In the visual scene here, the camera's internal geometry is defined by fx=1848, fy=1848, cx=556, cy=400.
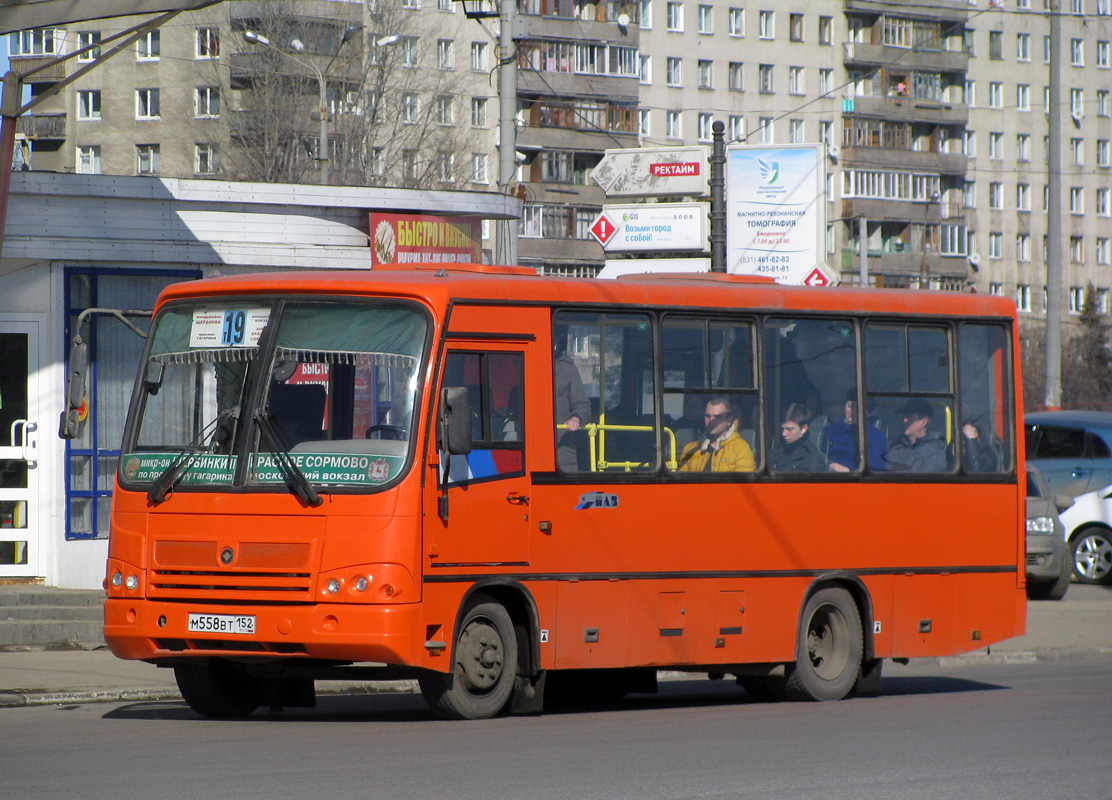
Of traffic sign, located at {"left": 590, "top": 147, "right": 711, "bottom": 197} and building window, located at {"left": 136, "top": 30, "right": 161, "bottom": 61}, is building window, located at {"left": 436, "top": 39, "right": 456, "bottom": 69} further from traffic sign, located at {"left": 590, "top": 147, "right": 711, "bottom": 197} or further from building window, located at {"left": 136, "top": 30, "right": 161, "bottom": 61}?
traffic sign, located at {"left": 590, "top": 147, "right": 711, "bottom": 197}

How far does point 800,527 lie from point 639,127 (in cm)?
7948

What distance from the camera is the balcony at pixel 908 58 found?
94438 mm

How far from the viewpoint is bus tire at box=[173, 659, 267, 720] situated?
11531mm

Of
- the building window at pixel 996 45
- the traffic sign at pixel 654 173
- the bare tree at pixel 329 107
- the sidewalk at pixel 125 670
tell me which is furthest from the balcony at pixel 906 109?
the sidewalk at pixel 125 670

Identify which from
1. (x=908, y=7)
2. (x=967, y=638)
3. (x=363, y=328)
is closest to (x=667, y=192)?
(x=967, y=638)

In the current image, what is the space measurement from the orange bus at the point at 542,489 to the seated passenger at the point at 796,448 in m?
0.02

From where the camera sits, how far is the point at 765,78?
315ft

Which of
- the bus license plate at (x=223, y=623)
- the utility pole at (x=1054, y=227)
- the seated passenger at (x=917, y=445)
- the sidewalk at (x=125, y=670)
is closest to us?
the bus license plate at (x=223, y=623)

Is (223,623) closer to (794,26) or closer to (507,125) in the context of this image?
(507,125)

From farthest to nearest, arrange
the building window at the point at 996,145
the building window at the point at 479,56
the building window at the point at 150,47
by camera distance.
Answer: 1. the building window at the point at 996,145
2. the building window at the point at 479,56
3. the building window at the point at 150,47

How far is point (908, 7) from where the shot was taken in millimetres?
95500

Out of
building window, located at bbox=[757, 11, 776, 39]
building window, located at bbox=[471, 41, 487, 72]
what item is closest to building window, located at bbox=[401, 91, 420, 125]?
building window, located at bbox=[471, 41, 487, 72]

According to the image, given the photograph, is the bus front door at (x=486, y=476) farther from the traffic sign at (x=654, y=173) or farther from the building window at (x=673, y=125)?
the building window at (x=673, y=125)

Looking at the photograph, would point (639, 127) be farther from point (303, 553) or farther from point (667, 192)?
point (303, 553)
